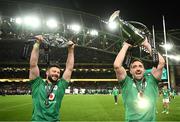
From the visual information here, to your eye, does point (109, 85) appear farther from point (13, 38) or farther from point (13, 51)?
point (13, 38)

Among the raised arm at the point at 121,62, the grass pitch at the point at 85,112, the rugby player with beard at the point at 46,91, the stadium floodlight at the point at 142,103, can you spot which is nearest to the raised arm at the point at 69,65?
the rugby player with beard at the point at 46,91

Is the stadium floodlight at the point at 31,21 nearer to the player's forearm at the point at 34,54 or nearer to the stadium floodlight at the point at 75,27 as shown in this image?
the stadium floodlight at the point at 75,27

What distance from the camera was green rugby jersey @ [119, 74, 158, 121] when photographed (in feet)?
15.0

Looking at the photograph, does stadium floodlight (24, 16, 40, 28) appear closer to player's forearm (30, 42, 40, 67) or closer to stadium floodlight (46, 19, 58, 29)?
stadium floodlight (46, 19, 58, 29)

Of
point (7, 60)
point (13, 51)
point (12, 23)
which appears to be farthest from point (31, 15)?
point (7, 60)

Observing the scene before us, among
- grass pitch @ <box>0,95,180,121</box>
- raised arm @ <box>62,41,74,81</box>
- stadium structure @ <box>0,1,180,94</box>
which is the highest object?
stadium structure @ <box>0,1,180,94</box>

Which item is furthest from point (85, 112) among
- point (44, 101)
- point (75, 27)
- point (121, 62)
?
point (75, 27)

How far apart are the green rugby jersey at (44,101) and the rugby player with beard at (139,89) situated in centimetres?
119

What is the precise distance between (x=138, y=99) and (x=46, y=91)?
1622 millimetres

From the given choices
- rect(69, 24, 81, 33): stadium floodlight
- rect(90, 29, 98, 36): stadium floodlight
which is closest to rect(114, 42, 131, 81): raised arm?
rect(69, 24, 81, 33): stadium floodlight

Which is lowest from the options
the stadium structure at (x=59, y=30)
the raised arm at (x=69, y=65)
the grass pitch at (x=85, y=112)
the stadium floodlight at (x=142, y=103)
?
the grass pitch at (x=85, y=112)

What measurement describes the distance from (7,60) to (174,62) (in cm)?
3872

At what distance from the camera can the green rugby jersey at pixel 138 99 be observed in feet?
15.0

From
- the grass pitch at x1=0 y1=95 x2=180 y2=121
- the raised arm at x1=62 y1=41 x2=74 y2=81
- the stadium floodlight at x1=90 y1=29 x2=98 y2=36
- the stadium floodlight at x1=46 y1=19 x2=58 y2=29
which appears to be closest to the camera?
the raised arm at x1=62 y1=41 x2=74 y2=81
